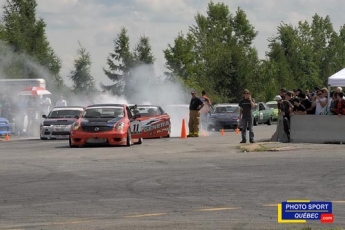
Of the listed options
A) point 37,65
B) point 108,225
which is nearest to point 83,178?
point 108,225

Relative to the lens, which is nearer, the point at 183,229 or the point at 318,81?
the point at 183,229

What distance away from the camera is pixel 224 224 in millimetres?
11664

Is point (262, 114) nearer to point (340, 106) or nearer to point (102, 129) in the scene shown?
point (340, 106)

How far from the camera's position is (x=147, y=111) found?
115 feet

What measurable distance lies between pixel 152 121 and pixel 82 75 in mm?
47518

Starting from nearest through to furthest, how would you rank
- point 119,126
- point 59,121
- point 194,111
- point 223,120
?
point 119,126
point 59,121
point 194,111
point 223,120

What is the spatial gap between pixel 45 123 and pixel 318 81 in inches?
2982

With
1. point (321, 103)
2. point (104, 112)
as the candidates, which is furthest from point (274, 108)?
point (104, 112)

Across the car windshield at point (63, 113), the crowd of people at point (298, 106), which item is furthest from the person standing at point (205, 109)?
the crowd of people at point (298, 106)

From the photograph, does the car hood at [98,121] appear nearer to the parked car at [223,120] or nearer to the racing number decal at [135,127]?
the racing number decal at [135,127]

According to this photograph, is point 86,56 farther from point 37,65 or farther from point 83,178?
point 83,178

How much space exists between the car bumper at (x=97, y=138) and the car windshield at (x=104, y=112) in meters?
1.23

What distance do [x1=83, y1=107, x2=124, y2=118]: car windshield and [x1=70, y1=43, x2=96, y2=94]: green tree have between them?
50003 millimetres

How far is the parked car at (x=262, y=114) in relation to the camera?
2096 inches
